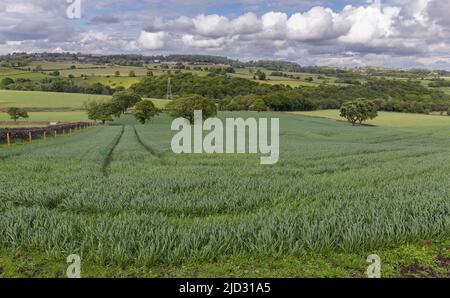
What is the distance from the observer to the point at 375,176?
15359mm

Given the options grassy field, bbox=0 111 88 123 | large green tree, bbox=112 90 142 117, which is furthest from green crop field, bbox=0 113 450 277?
large green tree, bbox=112 90 142 117

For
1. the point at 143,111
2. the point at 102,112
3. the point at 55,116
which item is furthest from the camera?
the point at 55,116

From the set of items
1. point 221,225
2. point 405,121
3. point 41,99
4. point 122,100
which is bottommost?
point 405,121

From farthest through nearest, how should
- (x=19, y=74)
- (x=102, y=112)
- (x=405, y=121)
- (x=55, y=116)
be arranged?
(x=19, y=74) < (x=405, y=121) < (x=55, y=116) < (x=102, y=112)

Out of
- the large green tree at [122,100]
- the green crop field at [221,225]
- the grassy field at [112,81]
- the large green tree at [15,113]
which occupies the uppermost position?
the grassy field at [112,81]

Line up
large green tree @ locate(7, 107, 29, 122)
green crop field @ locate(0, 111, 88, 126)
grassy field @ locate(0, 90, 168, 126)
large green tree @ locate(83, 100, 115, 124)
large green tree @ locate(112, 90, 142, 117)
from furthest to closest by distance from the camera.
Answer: large green tree @ locate(112, 90, 142, 117), grassy field @ locate(0, 90, 168, 126), large green tree @ locate(83, 100, 115, 124), green crop field @ locate(0, 111, 88, 126), large green tree @ locate(7, 107, 29, 122)

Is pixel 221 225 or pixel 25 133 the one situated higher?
pixel 221 225

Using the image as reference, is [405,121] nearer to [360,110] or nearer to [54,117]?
[360,110]

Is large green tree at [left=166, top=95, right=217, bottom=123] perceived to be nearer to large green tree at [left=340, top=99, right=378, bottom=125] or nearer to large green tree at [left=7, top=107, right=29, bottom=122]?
Result: large green tree at [left=7, top=107, right=29, bottom=122]

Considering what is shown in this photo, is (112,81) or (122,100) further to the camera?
(112,81)

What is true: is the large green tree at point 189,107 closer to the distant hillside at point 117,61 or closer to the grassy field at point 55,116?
the distant hillside at point 117,61

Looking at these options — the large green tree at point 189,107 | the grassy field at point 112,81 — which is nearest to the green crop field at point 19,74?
Result: the grassy field at point 112,81

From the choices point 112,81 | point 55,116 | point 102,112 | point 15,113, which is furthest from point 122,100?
point 112,81

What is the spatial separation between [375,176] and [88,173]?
493 inches
